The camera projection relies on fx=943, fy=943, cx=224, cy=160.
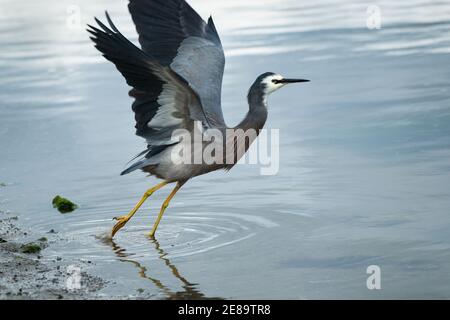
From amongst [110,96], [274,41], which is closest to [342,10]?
[274,41]

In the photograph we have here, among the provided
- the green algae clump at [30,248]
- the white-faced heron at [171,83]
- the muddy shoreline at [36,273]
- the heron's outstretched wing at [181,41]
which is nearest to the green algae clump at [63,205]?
the muddy shoreline at [36,273]

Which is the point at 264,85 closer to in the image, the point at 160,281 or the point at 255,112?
the point at 255,112

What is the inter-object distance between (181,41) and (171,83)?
6.39 ft

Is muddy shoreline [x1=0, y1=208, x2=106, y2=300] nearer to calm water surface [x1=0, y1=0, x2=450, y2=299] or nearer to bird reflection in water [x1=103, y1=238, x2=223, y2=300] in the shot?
calm water surface [x1=0, y1=0, x2=450, y2=299]

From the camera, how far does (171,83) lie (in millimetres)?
6785

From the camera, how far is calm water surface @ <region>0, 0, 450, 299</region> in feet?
20.3

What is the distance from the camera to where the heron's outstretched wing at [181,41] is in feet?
27.4

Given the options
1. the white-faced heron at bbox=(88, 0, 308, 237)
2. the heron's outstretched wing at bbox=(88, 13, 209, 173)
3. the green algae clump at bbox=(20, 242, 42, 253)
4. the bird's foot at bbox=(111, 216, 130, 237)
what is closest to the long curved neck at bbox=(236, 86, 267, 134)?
the white-faced heron at bbox=(88, 0, 308, 237)

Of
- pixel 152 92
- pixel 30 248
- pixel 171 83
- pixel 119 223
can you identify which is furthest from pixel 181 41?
pixel 30 248

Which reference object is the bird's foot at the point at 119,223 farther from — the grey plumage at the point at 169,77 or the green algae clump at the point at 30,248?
the green algae clump at the point at 30,248

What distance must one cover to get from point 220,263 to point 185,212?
1473 millimetres

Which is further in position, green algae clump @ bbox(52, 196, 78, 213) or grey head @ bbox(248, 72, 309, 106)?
green algae clump @ bbox(52, 196, 78, 213)

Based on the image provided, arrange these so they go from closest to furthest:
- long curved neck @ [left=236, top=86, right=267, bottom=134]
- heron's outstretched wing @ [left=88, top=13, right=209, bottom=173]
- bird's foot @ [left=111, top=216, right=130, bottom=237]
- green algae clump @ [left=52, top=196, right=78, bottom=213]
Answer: heron's outstretched wing @ [left=88, top=13, right=209, bottom=173] → bird's foot @ [left=111, top=216, right=130, bottom=237] → long curved neck @ [left=236, top=86, right=267, bottom=134] → green algae clump @ [left=52, top=196, right=78, bottom=213]
